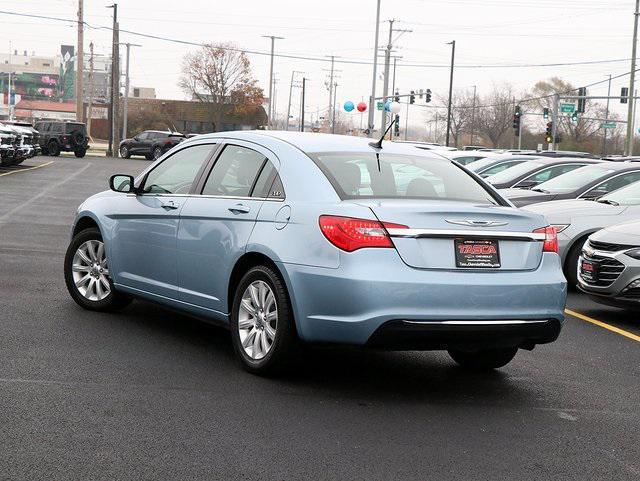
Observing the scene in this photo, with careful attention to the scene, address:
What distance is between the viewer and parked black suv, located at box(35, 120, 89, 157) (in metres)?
53.5

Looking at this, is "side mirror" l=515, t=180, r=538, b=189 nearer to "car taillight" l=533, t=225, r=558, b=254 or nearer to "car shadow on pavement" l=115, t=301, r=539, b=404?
"car shadow on pavement" l=115, t=301, r=539, b=404

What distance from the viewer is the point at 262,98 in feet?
305

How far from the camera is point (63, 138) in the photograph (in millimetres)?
53906

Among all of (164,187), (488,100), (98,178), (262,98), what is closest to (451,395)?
(164,187)

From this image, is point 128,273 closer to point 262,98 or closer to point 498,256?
point 498,256

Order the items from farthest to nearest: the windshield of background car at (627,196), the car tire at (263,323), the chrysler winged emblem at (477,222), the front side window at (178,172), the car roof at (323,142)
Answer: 1. the windshield of background car at (627,196)
2. the front side window at (178,172)
3. the car roof at (323,142)
4. the car tire at (263,323)
5. the chrysler winged emblem at (477,222)

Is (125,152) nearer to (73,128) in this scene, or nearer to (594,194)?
(73,128)

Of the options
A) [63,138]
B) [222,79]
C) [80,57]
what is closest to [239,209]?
[63,138]

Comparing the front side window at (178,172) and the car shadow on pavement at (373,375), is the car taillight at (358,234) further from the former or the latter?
the front side window at (178,172)

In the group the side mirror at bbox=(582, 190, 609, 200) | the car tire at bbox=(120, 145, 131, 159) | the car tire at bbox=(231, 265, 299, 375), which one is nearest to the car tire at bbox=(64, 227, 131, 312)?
the car tire at bbox=(231, 265, 299, 375)

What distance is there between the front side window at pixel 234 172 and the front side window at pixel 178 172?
10.4 inches

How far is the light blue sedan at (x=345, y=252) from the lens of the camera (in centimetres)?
595

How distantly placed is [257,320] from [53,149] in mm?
49581

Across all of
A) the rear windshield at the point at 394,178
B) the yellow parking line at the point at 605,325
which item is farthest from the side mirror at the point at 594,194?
the rear windshield at the point at 394,178
